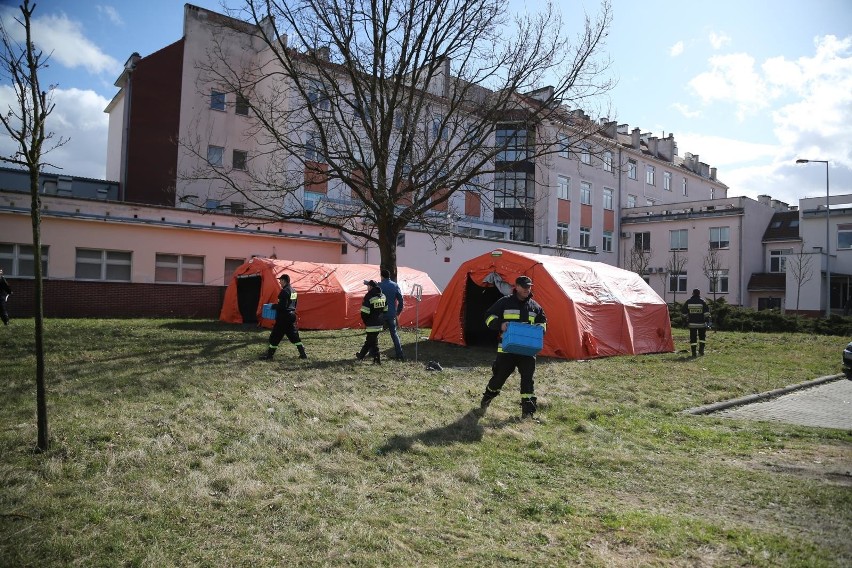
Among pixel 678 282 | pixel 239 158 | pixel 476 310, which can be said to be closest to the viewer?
pixel 476 310

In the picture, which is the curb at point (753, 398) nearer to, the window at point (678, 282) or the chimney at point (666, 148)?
the window at point (678, 282)

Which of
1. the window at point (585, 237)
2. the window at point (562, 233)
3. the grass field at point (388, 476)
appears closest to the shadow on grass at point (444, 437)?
the grass field at point (388, 476)

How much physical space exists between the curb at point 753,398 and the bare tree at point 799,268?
97.1ft

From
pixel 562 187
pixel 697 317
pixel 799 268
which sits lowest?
pixel 697 317

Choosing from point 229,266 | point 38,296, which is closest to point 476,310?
point 229,266

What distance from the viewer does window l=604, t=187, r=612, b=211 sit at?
47.3m

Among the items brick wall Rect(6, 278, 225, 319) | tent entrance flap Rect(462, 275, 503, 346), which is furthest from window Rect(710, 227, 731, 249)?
brick wall Rect(6, 278, 225, 319)

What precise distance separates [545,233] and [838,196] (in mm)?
19564

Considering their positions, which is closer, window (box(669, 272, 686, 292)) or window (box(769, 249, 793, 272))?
window (box(769, 249, 793, 272))

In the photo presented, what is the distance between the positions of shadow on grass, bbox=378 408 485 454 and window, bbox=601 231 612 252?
138 ft

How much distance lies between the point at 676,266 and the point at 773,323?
18007mm

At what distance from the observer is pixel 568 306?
48.1 ft

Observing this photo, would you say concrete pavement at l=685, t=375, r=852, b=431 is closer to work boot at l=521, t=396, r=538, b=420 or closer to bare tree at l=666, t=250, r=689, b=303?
work boot at l=521, t=396, r=538, b=420

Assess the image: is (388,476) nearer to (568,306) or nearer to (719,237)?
(568,306)
